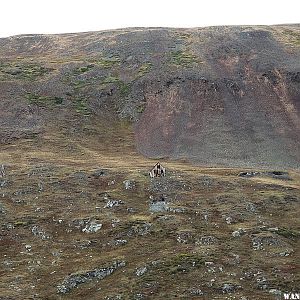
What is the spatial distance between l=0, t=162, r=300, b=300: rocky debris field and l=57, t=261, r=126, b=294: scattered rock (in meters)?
0.10

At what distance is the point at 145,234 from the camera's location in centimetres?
5000

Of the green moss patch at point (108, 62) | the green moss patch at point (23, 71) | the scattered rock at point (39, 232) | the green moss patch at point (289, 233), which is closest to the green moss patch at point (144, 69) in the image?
the green moss patch at point (108, 62)

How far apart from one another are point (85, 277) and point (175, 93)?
71684 millimetres

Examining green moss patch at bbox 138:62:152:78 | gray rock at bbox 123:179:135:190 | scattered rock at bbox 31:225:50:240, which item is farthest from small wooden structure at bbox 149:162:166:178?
green moss patch at bbox 138:62:152:78

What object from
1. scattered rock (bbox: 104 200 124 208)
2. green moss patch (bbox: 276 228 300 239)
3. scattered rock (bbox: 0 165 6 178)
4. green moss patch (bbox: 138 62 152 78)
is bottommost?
green moss patch (bbox: 276 228 300 239)

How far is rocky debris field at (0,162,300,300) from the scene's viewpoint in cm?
4006

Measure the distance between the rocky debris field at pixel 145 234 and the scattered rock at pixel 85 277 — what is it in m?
0.10

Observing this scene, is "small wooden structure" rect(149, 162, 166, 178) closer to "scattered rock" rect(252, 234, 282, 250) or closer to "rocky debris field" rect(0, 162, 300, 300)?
"rocky debris field" rect(0, 162, 300, 300)

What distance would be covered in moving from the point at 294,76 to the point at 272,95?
9758 millimetres

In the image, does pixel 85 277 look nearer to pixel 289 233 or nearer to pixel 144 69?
pixel 289 233

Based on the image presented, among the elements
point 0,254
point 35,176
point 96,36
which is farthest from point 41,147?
point 96,36

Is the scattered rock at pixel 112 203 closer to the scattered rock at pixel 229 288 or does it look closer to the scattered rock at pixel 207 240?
the scattered rock at pixel 207 240

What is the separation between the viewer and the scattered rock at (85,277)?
40.6m

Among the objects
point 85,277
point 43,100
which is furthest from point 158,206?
point 43,100
